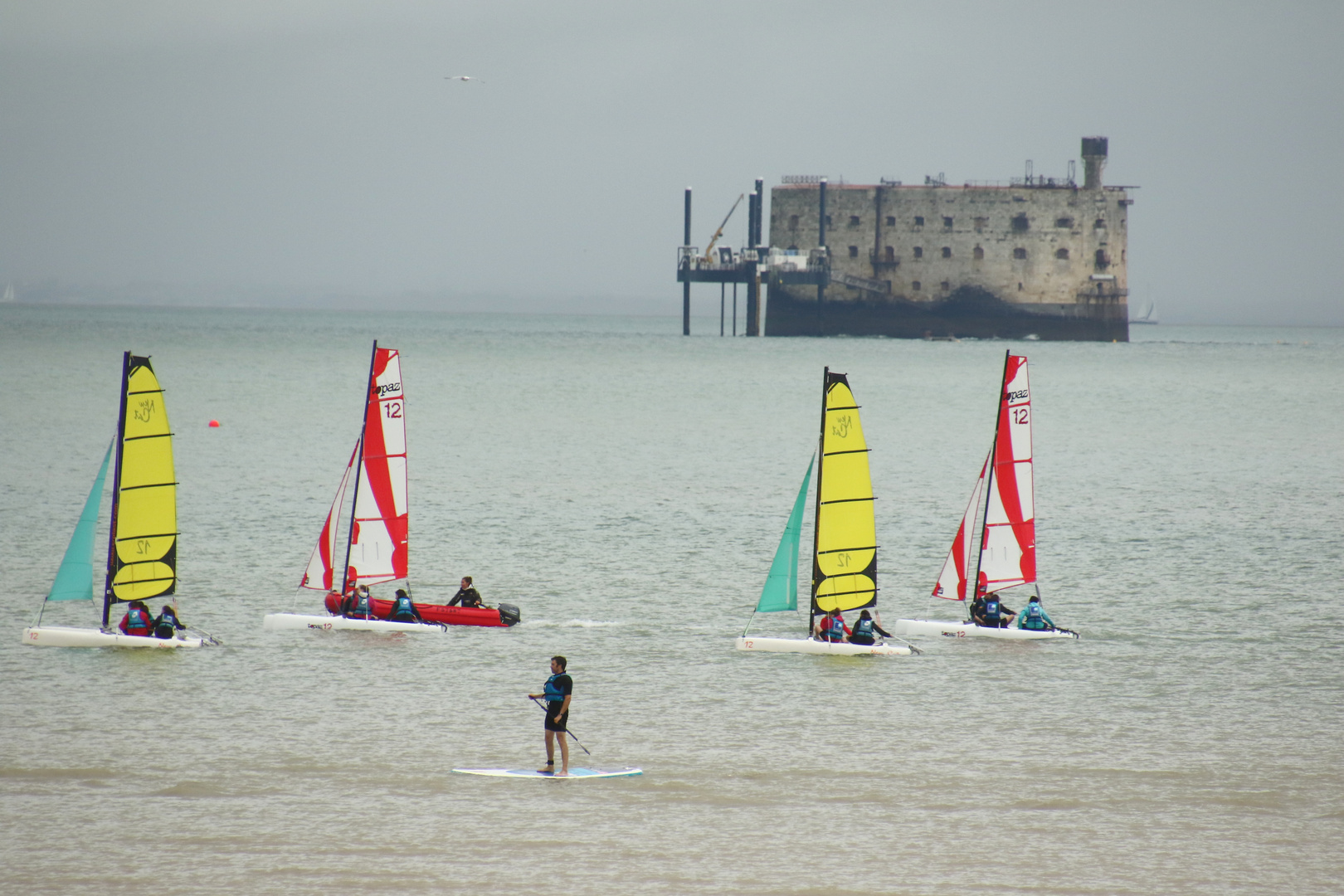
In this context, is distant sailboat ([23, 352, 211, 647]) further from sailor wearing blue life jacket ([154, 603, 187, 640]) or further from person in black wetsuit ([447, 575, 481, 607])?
person in black wetsuit ([447, 575, 481, 607])

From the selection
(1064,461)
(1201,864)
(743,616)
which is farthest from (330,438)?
(1201,864)

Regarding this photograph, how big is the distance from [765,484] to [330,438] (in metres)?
25.1

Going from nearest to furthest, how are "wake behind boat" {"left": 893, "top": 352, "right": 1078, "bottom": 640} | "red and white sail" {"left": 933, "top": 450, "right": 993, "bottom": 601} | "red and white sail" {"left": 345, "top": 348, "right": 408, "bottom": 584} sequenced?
1. "wake behind boat" {"left": 893, "top": 352, "right": 1078, "bottom": 640}
2. "red and white sail" {"left": 345, "top": 348, "right": 408, "bottom": 584}
3. "red and white sail" {"left": 933, "top": 450, "right": 993, "bottom": 601}

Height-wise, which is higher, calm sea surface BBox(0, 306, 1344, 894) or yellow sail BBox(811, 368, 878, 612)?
yellow sail BBox(811, 368, 878, 612)

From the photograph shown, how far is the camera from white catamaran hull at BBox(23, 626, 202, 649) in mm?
26828

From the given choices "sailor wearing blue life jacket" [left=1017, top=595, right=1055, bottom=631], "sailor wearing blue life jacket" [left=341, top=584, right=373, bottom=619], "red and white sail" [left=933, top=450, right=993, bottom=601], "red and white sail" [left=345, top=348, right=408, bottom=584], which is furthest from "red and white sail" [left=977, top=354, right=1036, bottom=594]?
"sailor wearing blue life jacket" [left=341, top=584, right=373, bottom=619]

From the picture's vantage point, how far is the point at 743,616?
106ft

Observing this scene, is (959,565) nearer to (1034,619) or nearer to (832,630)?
(1034,619)

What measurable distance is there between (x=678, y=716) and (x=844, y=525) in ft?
20.4

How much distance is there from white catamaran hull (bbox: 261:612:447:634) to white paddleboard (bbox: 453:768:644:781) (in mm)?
9303

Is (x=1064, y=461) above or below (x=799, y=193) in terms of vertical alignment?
below

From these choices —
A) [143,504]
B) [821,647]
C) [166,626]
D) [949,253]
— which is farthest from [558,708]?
[949,253]

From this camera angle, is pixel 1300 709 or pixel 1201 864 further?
pixel 1300 709

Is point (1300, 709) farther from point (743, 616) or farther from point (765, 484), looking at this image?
point (765, 484)
